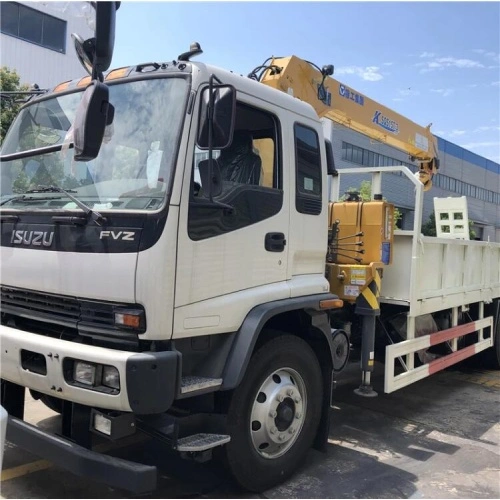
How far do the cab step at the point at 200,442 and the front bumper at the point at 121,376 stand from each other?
28cm

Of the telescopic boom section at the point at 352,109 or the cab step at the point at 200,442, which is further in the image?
the telescopic boom section at the point at 352,109

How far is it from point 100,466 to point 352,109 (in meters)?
4.39

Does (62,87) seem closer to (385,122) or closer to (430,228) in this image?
(385,122)

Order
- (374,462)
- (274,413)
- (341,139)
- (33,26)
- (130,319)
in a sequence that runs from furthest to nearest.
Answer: (341,139)
(33,26)
(374,462)
(274,413)
(130,319)

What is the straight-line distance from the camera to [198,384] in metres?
2.89

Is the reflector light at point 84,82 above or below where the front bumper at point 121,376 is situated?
above

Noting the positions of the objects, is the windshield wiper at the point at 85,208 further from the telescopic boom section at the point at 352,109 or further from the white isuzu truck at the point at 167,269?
the telescopic boom section at the point at 352,109

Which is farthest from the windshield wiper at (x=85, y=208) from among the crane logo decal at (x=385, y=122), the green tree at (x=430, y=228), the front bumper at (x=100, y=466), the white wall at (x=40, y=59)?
the white wall at (x=40, y=59)

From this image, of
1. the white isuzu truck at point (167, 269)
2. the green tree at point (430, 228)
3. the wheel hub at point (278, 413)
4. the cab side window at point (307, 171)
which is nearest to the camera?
the white isuzu truck at point (167, 269)

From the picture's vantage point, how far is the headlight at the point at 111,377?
105 inches

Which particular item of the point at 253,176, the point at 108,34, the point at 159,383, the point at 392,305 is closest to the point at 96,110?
the point at 108,34

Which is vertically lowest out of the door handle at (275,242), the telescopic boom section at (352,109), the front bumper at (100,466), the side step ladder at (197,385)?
the front bumper at (100,466)

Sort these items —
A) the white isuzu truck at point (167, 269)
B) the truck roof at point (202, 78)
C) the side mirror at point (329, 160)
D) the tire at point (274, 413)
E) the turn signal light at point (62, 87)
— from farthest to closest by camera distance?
1. the side mirror at point (329, 160)
2. the turn signal light at point (62, 87)
3. the tire at point (274, 413)
4. the truck roof at point (202, 78)
5. the white isuzu truck at point (167, 269)

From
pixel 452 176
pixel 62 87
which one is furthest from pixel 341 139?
pixel 62 87
